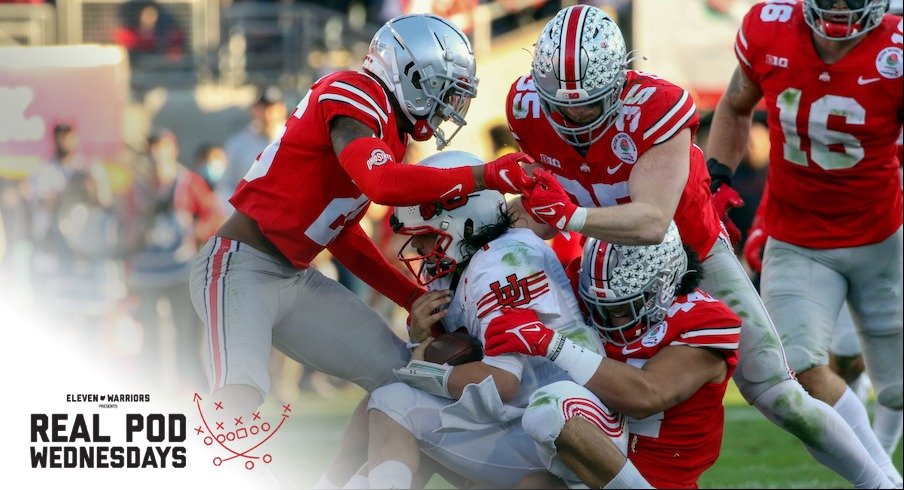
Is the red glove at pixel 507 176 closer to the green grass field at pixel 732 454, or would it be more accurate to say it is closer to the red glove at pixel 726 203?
the red glove at pixel 726 203

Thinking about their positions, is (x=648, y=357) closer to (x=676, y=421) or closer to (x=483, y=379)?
(x=676, y=421)

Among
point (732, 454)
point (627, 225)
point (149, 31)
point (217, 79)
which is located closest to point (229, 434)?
point (627, 225)

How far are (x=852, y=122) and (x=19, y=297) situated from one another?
638 centimetres

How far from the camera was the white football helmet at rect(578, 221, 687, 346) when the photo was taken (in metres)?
4.19

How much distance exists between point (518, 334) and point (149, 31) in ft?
33.0

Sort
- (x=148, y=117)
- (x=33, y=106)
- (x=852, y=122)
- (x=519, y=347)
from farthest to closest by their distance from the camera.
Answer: (x=148, y=117) < (x=33, y=106) < (x=852, y=122) < (x=519, y=347)

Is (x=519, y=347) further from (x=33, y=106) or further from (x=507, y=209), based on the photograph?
(x=33, y=106)

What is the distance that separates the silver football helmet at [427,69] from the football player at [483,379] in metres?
0.21

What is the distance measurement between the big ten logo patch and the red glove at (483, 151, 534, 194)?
119cm

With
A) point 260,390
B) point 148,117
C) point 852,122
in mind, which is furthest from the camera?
point 148,117

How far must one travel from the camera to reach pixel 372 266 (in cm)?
513

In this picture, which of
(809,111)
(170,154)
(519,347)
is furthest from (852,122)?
(170,154)

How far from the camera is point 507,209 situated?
465cm

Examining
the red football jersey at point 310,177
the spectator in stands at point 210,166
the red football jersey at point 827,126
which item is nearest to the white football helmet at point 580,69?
the red football jersey at point 310,177
